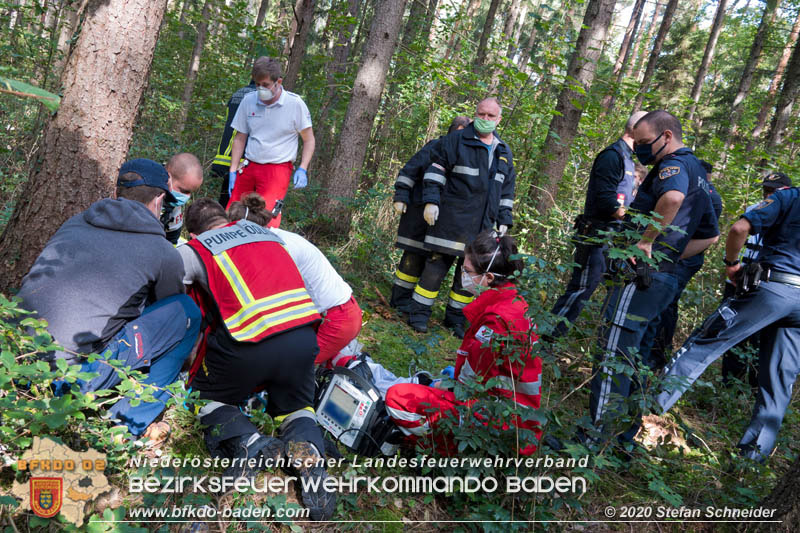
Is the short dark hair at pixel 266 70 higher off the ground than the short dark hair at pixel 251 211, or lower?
Answer: higher

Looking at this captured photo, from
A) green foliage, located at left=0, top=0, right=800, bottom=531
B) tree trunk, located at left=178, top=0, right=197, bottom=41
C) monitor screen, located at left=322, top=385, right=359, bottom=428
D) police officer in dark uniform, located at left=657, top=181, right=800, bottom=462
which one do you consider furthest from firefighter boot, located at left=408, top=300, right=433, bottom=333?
tree trunk, located at left=178, top=0, right=197, bottom=41

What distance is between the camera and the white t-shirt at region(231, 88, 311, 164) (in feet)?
15.5

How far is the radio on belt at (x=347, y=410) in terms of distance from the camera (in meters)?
2.67

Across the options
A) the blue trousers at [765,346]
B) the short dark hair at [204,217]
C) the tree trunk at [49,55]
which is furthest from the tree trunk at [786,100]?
the tree trunk at [49,55]

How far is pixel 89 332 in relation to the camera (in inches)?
83.4

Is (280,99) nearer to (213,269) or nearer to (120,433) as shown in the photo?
(213,269)

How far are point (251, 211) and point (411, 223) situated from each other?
7.16 feet

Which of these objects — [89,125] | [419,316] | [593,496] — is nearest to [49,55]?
[89,125]

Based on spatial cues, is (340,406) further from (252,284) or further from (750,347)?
(750,347)

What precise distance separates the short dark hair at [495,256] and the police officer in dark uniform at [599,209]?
1.71 meters

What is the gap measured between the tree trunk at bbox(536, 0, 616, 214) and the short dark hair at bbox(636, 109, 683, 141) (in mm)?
2733

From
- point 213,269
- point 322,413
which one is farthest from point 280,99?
point 322,413

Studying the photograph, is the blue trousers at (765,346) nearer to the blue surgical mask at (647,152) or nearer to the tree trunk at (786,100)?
the blue surgical mask at (647,152)

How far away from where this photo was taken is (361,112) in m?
5.93
